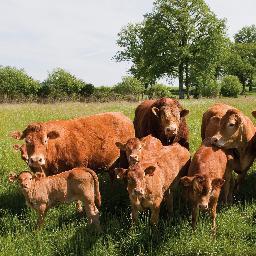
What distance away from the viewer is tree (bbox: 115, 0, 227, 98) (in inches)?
2110

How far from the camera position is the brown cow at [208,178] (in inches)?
257

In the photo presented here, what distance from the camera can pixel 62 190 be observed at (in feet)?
23.5

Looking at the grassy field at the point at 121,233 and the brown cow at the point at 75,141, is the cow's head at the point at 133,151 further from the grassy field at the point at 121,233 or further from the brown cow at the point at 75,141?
the brown cow at the point at 75,141

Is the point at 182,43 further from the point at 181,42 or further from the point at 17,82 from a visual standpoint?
the point at 17,82

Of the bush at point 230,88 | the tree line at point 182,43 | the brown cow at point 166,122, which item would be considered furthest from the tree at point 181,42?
the brown cow at point 166,122

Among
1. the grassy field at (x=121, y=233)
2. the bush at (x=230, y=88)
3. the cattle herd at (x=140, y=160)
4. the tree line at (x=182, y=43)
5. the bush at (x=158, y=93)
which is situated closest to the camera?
the grassy field at (x=121, y=233)

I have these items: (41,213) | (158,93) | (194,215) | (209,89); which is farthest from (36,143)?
(209,89)

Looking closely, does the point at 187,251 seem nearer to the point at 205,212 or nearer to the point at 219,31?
the point at 205,212

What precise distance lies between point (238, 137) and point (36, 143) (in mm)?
4014

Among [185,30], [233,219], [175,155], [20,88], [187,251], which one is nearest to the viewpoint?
[187,251]

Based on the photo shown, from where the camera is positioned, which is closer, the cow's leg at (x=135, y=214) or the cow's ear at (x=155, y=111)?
the cow's leg at (x=135, y=214)

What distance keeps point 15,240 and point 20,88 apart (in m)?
54.9

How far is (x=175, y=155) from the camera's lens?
8.16m

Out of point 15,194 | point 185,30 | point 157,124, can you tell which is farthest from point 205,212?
point 185,30
